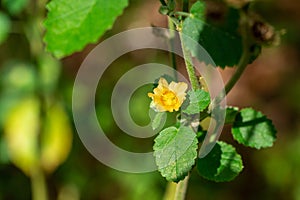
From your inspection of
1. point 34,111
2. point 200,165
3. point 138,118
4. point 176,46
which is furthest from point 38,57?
point 200,165

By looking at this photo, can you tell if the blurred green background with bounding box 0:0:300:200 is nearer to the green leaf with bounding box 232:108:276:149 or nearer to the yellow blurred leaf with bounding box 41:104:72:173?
the yellow blurred leaf with bounding box 41:104:72:173

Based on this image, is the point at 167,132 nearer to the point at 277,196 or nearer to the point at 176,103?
the point at 176,103

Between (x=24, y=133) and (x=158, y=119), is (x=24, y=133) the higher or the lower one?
the lower one

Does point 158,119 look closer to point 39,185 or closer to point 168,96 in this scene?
point 168,96

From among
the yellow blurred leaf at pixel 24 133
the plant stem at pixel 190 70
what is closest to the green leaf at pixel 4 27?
the yellow blurred leaf at pixel 24 133

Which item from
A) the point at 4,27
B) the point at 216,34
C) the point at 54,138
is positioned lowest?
the point at 54,138

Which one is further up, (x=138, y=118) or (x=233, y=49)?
(x=233, y=49)

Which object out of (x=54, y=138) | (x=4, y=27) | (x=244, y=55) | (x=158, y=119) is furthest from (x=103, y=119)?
(x=158, y=119)
